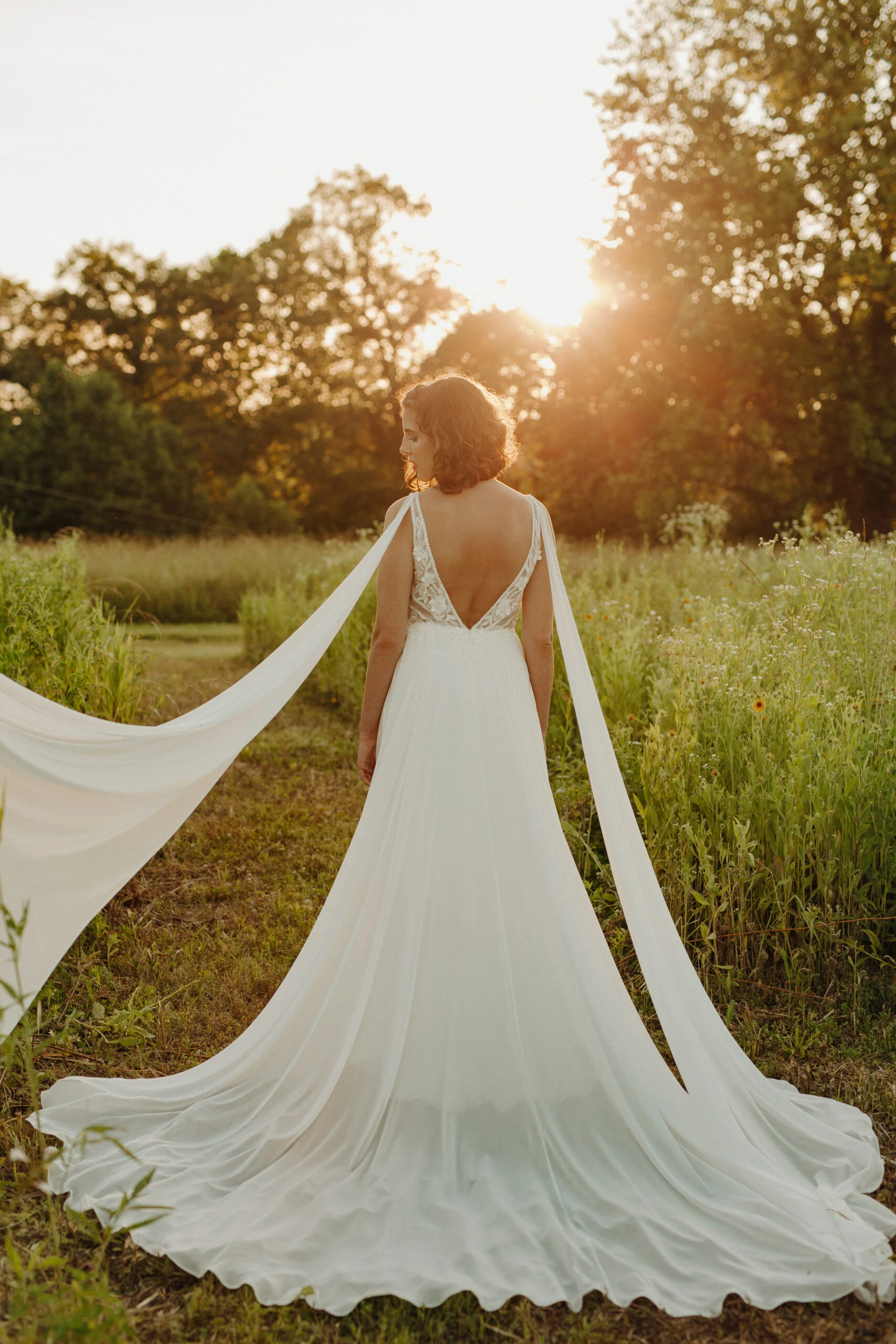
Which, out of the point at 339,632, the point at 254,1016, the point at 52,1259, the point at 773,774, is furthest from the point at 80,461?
the point at 52,1259

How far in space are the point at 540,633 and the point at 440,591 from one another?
39 centimetres

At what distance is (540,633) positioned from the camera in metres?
3.11

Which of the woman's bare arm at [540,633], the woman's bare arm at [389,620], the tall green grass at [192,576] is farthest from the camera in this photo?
the tall green grass at [192,576]

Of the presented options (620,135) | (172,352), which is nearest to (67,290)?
(172,352)

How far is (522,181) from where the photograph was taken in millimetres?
17406

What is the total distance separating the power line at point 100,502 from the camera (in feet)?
95.7

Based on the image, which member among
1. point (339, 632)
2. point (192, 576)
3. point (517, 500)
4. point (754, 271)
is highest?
point (754, 271)

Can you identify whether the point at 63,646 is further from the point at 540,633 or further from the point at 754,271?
the point at 754,271

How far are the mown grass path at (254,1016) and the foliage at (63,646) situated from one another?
37.7 inches

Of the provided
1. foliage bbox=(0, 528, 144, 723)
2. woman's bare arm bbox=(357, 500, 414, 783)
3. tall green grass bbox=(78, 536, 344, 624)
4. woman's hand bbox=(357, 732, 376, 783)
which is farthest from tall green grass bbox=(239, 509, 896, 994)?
tall green grass bbox=(78, 536, 344, 624)

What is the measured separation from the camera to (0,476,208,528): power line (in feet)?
95.7

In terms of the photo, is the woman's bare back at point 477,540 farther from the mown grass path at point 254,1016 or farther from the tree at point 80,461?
the tree at point 80,461

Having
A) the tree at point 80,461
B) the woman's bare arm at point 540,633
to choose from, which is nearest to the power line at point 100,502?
the tree at point 80,461

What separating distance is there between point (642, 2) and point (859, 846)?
22.8 metres
